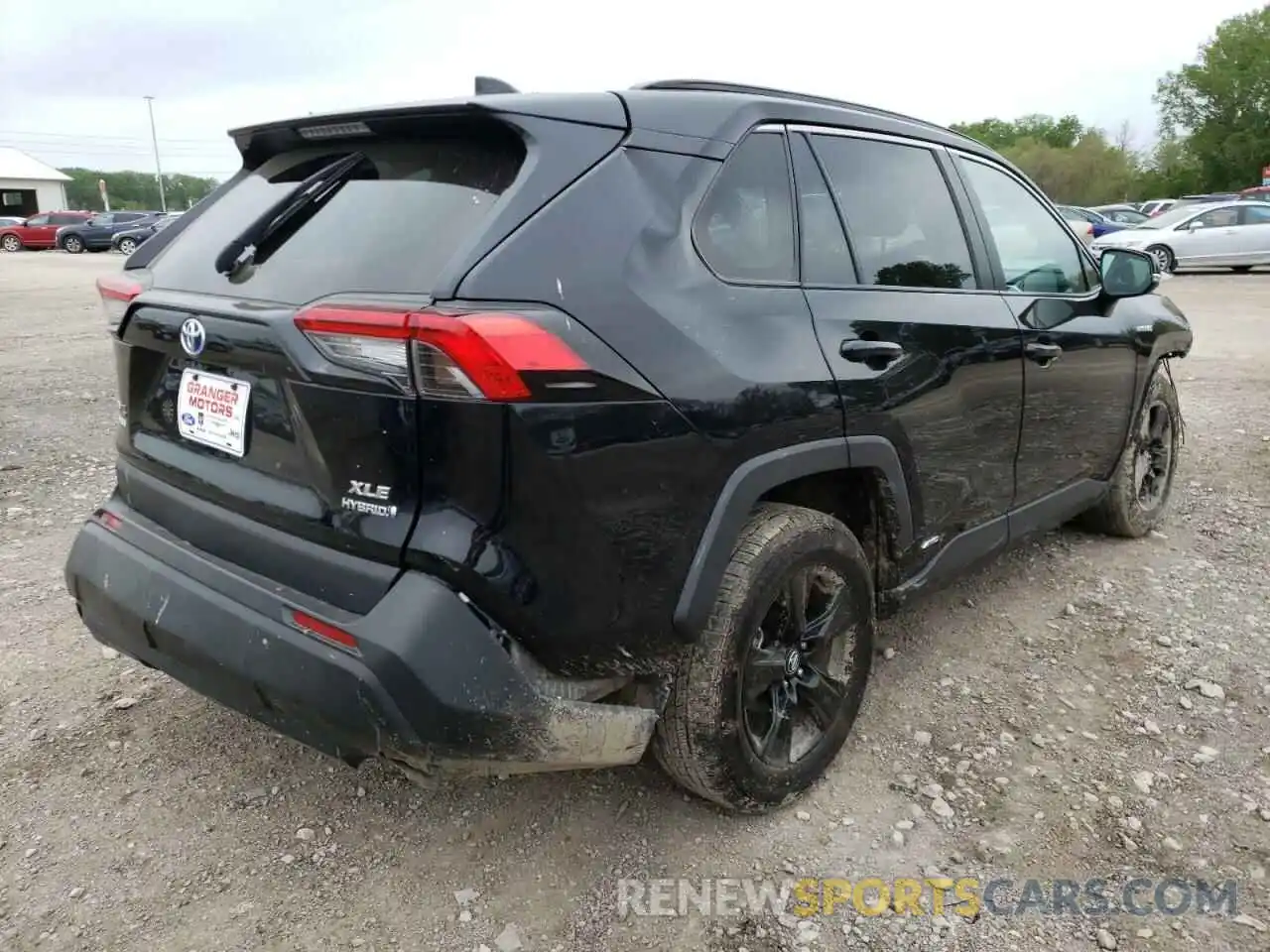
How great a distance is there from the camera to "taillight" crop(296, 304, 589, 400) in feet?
5.93

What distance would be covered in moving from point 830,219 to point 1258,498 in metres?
3.83

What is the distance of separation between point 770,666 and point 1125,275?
8.10 feet

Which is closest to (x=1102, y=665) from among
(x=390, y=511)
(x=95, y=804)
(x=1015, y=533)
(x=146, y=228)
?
(x=1015, y=533)

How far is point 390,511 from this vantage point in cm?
193

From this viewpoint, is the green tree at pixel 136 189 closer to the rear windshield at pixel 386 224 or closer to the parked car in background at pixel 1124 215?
the parked car in background at pixel 1124 215

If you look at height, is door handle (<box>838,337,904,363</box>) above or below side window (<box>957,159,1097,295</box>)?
below

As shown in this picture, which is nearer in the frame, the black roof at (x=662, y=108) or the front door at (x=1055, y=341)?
the black roof at (x=662, y=108)

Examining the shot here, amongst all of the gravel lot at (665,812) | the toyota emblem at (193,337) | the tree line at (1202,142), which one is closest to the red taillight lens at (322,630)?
the toyota emblem at (193,337)

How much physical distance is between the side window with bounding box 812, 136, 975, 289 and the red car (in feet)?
126

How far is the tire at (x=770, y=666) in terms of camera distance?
231 centimetres

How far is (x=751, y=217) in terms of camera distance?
2439mm

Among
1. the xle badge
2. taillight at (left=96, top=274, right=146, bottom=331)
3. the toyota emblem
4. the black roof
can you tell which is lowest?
the xle badge

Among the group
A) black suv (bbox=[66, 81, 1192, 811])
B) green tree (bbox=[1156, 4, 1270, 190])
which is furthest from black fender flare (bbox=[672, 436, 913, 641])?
green tree (bbox=[1156, 4, 1270, 190])

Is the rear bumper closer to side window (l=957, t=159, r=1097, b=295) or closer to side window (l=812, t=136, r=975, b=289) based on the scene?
side window (l=812, t=136, r=975, b=289)
